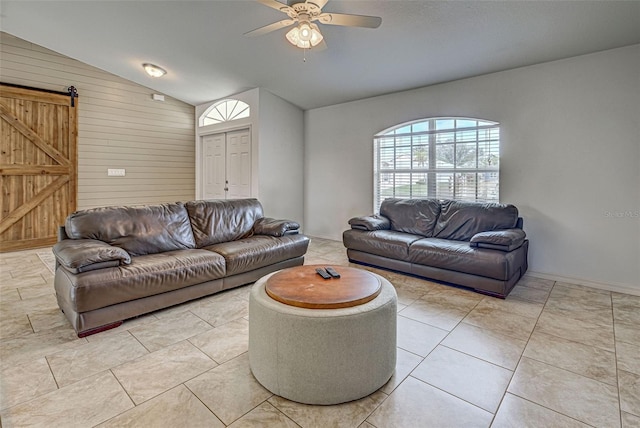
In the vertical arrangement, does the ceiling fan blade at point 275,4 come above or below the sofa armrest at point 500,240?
above

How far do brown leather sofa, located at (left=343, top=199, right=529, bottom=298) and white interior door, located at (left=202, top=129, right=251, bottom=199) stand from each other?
2600 millimetres

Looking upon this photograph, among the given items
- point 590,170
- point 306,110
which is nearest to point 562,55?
point 590,170

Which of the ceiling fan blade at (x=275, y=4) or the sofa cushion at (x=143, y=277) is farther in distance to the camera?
the ceiling fan blade at (x=275, y=4)

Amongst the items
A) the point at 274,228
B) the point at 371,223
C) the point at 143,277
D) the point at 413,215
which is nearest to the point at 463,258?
the point at 413,215

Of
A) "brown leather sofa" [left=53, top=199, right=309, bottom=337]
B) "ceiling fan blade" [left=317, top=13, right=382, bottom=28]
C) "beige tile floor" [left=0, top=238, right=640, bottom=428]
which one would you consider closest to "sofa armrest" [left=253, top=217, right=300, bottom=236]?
"brown leather sofa" [left=53, top=199, right=309, bottom=337]

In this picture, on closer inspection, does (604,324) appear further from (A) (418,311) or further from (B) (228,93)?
(B) (228,93)

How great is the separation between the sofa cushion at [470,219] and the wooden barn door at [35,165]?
243 inches

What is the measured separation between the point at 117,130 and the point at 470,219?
6333mm

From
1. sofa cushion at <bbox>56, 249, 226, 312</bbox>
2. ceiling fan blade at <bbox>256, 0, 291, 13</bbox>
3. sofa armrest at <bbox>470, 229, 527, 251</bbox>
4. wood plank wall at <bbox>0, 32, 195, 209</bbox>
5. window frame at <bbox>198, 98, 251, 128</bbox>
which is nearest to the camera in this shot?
sofa cushion at <bbox>56, 249, 226, 312</bbox>

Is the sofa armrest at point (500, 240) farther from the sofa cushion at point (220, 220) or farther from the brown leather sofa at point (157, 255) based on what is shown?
the sofa cushion at point (220, 220)

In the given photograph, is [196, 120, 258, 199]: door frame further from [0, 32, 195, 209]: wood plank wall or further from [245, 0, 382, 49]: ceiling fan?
[245, 0, 382, 49]: ceiling fan

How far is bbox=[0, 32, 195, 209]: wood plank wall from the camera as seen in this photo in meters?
5.22

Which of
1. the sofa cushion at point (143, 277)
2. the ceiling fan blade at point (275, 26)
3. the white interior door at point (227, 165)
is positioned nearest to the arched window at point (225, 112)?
the white interior door at point (227, 165)

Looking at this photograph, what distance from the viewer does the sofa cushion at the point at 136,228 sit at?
2.99 m
